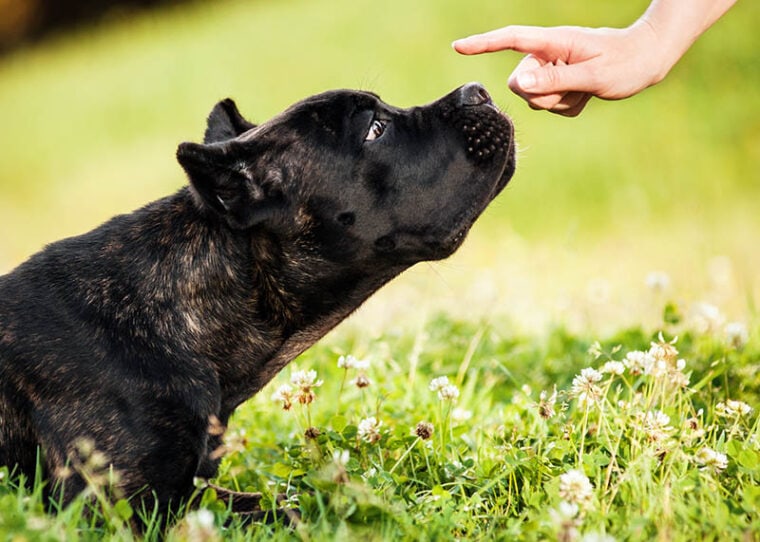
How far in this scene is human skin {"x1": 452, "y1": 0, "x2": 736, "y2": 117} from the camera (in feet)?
12.7

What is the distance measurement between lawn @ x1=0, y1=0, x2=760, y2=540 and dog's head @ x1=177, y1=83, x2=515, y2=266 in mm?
685

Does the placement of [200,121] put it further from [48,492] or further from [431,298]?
[48,492]

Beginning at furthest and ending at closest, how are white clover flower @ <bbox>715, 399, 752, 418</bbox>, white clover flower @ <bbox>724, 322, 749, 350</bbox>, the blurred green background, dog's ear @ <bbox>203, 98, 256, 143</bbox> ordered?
the blurred green background < white clover flower @ <bbox>724, 322, 749, 350</bbox> < dog's ear @ <bbox>203, 98, 256, 143</bbox> < white clover flower @ <bbox>715, 399, 752, 418</bbox>

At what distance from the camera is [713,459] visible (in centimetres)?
334

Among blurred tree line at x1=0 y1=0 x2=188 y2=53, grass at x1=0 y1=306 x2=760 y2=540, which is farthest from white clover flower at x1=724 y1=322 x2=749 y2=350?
blurred tree line at x1=0 y1=0 x2=188 y2=53

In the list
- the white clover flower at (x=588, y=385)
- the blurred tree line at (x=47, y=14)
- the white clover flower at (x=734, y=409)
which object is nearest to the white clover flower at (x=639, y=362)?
the white clover flower at (x=588, y=385)

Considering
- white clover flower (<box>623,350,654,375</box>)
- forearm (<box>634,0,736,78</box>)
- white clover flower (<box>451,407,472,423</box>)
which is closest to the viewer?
white clover flower (<box>623,350,654,375</box>)

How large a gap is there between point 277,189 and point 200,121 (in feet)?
46.0

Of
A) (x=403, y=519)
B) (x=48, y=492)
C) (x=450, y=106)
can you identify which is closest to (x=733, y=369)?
(x=450, y=106)

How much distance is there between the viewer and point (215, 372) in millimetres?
3816

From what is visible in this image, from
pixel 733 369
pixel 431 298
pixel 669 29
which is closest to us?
pixel 669 29

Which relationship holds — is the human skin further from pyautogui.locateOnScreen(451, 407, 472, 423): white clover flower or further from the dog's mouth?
pyautogui.locateOnScreen(451, 407, 472, 423): white clover flower

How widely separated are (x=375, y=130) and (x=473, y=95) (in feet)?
1.49

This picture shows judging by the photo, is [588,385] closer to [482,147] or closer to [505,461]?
[505,461]
